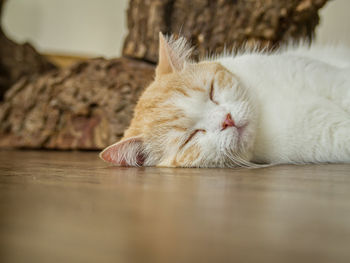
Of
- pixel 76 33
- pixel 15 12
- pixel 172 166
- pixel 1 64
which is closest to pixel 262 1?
pixel 172 166

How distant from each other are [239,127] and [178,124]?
0.76ft

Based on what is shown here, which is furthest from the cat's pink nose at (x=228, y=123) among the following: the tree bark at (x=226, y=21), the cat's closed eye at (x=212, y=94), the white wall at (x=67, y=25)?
the white wall at (x=67, y=25)

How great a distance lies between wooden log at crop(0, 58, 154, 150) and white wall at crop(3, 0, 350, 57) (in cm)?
310

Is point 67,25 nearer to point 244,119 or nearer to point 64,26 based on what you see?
point 64,26

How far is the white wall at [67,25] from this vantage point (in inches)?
227

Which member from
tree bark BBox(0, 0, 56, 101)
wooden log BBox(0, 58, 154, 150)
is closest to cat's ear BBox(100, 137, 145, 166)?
wooden log BBox(0, 58, 154, 150)

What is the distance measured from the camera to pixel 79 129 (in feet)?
8.39

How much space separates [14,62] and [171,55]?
252 cm

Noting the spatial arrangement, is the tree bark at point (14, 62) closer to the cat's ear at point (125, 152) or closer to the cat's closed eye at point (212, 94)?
the cat's ear at point (125, 152)

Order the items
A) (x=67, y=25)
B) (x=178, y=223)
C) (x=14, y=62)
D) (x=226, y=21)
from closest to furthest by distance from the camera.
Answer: (x=178, y=223) < (x=226, y=21) < (x=14, y=62) < (x=67, y=25)

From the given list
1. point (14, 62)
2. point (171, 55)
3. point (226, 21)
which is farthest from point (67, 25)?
point (171, 55)

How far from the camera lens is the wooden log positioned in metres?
2.40

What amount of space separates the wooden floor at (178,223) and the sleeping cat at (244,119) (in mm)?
541

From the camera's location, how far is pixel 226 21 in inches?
93.0
